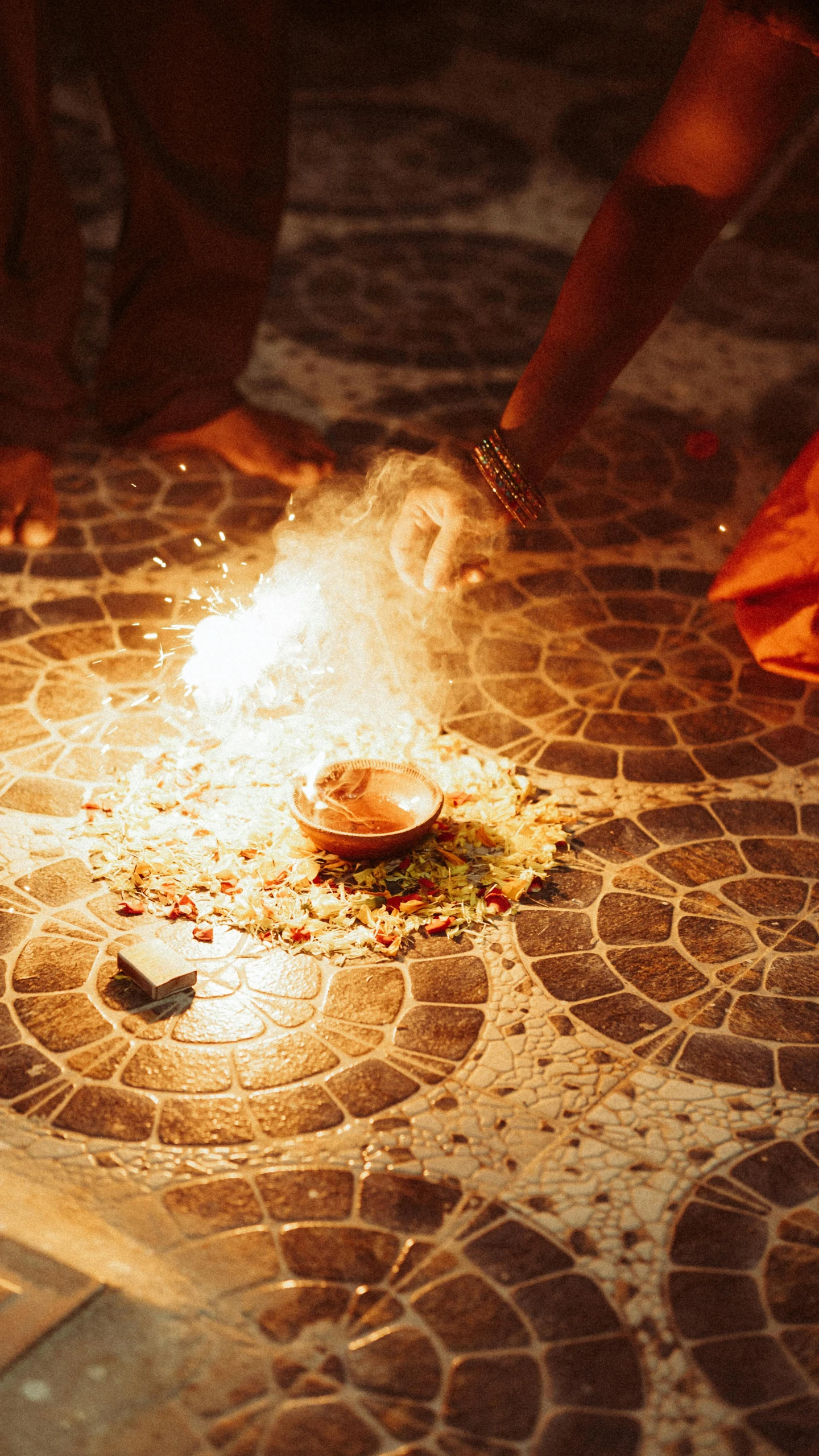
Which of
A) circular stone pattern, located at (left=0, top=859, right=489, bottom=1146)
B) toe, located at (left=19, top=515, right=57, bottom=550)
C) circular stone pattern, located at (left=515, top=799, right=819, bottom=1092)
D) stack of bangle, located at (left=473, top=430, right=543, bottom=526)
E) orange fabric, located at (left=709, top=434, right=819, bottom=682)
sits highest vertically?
stack of bangle, located at (left=473, top=430, right=543, bottom=526)

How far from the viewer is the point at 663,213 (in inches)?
117

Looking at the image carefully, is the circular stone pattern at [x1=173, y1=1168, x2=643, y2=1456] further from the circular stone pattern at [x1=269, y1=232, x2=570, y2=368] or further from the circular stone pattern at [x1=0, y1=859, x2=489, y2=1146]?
the circular stone pattern at [x1=269, y1=232, x2=570, y2=368]

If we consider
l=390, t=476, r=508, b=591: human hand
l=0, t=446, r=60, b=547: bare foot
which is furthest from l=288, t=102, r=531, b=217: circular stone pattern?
l=390, t=476, r=508, b=591: human hand

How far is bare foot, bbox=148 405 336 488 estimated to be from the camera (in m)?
5.27

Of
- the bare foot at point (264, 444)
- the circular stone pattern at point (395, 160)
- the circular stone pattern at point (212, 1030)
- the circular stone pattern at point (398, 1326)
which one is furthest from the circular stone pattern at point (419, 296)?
the circular stone pattern at point (398, 1326)

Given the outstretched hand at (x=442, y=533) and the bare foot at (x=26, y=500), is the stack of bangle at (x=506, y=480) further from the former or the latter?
the bare foot at (x=26, y=500)

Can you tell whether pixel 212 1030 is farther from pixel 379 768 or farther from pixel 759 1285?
pixel 759 1285

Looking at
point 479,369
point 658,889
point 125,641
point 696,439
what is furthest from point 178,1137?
point 479,369

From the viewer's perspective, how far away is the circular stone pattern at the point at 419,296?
654 centimetres

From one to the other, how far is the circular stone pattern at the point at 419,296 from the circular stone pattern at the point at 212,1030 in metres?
3.93

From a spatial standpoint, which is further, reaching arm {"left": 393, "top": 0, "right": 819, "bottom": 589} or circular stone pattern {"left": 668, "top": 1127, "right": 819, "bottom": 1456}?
reaching arm {"left": 393, "top": 0, "right": 819, "bottom": 589}

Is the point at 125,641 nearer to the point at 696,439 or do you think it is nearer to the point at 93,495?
the point at 93,495

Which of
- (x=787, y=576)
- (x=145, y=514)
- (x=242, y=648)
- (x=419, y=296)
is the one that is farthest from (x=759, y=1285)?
(x=419, y=296)

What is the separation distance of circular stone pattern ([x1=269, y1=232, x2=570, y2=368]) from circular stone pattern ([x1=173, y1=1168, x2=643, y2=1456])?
4667 millimetres
